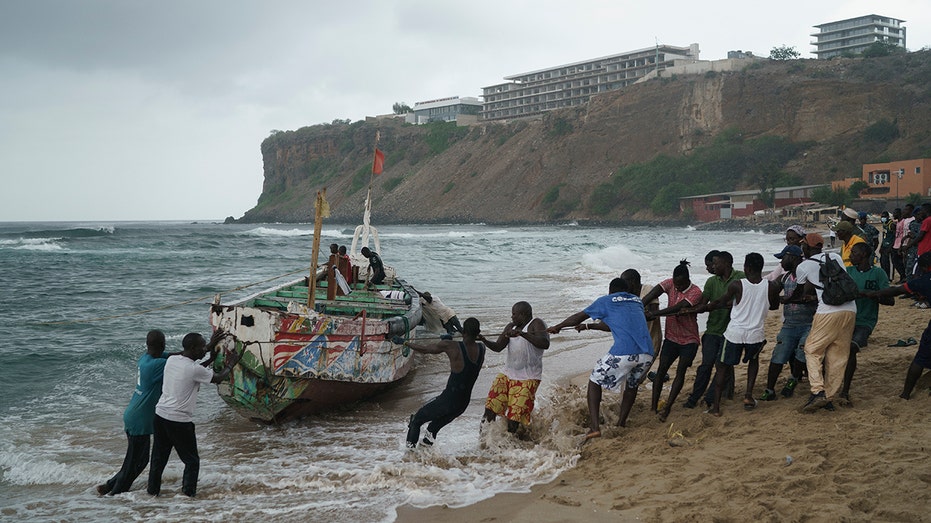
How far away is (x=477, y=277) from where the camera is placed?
91.9 ft

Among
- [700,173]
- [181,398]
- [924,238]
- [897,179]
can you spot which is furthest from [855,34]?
[181,398]

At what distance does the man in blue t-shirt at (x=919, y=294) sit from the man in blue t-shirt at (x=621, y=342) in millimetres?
1982

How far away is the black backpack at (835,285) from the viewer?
21.0 feet

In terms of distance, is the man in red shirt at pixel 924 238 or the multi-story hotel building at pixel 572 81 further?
the multi-story hotel building at pixel 572 81

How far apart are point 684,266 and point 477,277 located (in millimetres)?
20976

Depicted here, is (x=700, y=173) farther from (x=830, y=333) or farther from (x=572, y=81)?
(x=830, y=333)

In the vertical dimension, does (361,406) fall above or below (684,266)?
below

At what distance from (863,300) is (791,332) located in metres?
0.79

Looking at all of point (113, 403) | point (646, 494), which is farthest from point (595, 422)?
point (113, 403)

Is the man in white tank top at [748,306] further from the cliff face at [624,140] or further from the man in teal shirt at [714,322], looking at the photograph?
the cliff face at [624,140]

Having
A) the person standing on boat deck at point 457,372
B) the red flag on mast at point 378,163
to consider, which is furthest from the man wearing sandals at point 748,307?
the red flag on mast at point 378,163

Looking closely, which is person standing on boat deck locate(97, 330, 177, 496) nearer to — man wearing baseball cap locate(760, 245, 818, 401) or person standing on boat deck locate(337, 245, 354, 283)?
man wearing baseball cap locate(760, 245, 818, 401)

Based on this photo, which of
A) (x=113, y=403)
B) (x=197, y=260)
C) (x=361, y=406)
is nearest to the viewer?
(x=361, y=406)

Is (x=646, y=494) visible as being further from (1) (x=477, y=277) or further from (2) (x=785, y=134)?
(2) (x=785, y=134)
